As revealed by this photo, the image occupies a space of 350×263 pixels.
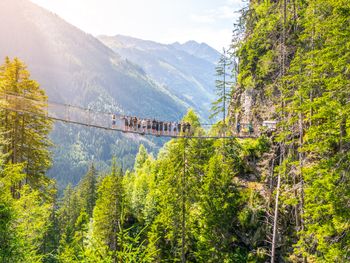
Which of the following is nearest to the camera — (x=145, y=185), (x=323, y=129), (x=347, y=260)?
(x=347, y=260)

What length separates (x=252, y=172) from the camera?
1158 inches

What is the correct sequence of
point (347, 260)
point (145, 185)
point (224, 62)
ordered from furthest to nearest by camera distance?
point (145, 185) < point (224, 62) < point (347, 260)

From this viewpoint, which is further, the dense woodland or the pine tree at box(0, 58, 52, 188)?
the pine tree at box(0, 58, 52, 188)

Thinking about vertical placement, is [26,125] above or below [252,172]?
above

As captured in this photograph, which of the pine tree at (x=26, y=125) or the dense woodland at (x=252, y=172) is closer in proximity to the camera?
the dense woodland at (x=252, y=172)

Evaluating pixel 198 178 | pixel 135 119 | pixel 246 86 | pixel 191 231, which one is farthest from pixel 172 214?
pixel 246 86

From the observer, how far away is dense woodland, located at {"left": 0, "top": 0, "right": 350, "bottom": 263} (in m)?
14.0

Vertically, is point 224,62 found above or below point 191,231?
above

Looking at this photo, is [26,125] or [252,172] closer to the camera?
[26,125]

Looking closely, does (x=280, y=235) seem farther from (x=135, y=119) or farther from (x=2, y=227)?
(x=2, y=227)

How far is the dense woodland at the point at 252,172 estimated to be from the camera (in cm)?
1404

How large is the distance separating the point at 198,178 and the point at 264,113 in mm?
8366

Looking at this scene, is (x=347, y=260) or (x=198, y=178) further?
(x=198, y=178)

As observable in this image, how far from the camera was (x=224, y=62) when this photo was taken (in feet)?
129
